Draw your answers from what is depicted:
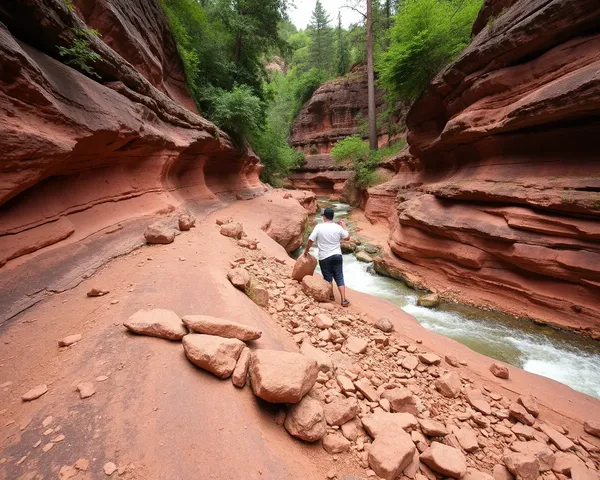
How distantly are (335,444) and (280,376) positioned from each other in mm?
592

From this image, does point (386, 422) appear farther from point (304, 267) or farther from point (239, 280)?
point (304, 267)

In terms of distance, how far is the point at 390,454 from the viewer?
1.71 meters

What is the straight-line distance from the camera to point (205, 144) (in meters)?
8.73

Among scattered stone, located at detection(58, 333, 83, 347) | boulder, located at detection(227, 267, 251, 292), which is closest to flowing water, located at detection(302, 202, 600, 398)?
boulder, located at detection(227, 267, 251, 292)

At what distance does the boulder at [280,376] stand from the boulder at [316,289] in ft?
7.38

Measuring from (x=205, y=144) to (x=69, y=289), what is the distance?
22.5 feet

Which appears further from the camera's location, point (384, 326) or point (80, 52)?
point (80, 52)

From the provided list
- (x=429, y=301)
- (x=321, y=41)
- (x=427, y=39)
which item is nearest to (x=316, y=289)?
(x=429, y=301)

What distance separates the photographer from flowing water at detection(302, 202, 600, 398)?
4.34 meters

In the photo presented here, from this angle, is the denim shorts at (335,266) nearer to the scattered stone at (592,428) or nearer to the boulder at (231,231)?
the boulder at (231,231)

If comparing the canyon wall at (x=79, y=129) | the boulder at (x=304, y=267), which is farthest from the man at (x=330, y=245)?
the canyon wall at (x=79, y=129)

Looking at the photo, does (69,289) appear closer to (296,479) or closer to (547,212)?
(296,479)

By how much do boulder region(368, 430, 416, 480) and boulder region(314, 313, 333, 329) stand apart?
1551 millimetres

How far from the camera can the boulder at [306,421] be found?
1.70 metres
